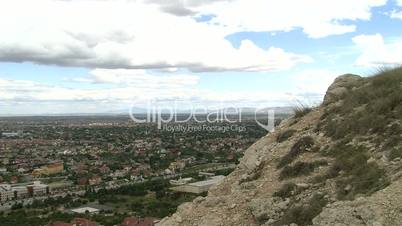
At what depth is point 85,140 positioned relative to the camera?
5069 inches

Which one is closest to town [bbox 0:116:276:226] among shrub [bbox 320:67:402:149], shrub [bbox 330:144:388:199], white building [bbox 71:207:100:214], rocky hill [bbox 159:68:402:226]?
white building [bbox 71:207:100:214]

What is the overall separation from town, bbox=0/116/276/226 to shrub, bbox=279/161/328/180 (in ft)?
68.0

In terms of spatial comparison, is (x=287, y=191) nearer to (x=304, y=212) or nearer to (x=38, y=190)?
(x=304, y=212)

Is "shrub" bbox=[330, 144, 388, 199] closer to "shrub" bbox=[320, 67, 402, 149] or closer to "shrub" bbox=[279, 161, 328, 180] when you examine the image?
"shrub" bbox=[279, 161, 328, 180]

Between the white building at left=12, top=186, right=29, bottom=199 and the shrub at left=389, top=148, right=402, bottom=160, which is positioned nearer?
the shrub at left=389, top=148, right=402, bottom=160

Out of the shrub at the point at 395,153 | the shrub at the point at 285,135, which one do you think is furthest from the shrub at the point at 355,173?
the shrub at the point at 285,135

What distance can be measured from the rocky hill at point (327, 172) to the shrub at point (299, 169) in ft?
0.06

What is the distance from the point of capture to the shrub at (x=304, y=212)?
7383 millimetres

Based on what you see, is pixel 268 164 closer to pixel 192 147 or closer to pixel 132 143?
pixel 192 147

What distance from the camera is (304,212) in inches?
296

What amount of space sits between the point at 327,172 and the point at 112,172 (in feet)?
238

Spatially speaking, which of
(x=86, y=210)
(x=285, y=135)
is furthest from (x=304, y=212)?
(x=86, y=210)

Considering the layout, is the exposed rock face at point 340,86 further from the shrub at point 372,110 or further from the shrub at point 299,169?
the shrub at point 299,169

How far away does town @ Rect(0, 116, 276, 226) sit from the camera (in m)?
46.0
